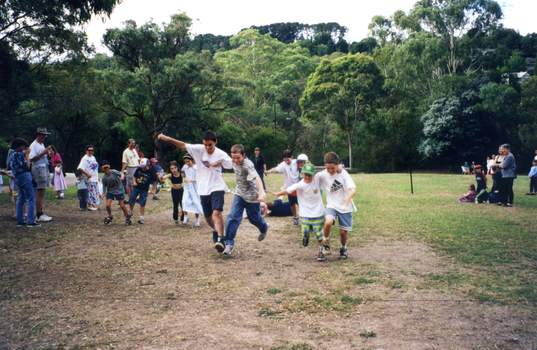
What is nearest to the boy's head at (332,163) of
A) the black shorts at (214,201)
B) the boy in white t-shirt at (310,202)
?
the boy in white t-shirt at (310,202)

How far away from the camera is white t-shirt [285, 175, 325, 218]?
680 centimetres

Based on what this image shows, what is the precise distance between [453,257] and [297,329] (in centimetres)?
396

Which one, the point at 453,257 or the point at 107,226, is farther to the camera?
the point at 107,226

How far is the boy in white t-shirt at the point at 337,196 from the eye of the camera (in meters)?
6.55

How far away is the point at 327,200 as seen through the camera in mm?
6770

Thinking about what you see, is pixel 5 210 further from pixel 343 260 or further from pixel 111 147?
pixel 111 147

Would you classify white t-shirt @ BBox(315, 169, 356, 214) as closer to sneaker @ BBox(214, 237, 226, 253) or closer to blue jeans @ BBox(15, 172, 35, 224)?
sneaker @ BBox(214, 237, 226, 253)

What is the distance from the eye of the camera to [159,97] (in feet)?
99.8

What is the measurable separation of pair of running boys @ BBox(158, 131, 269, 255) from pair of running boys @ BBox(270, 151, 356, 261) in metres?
0.47

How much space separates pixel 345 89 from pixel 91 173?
3313cm

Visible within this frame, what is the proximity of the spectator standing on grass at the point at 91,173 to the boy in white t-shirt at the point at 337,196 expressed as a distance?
7.87m

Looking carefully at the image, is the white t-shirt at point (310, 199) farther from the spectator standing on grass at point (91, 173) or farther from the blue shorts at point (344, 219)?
the spectator standing on grass at point (91, 173)

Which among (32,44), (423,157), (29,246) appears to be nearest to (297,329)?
(29,246)

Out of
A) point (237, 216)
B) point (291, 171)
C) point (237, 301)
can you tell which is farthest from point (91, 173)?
point (237, 301)
